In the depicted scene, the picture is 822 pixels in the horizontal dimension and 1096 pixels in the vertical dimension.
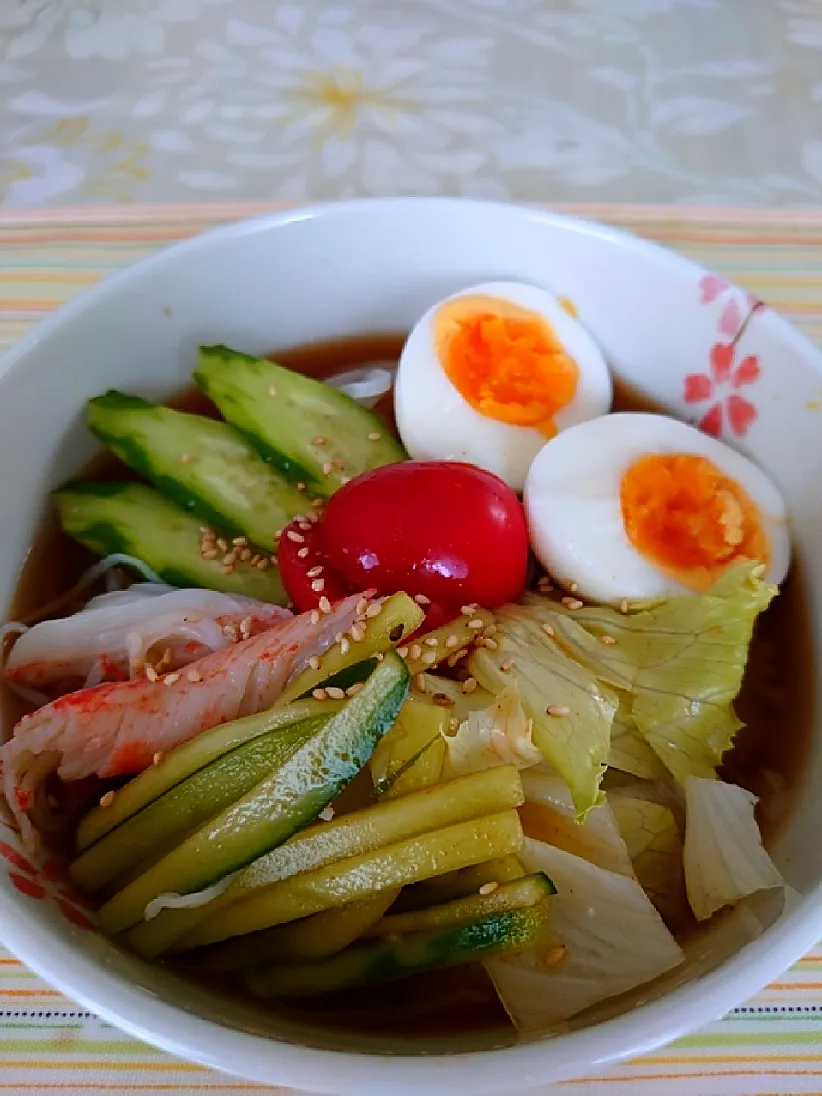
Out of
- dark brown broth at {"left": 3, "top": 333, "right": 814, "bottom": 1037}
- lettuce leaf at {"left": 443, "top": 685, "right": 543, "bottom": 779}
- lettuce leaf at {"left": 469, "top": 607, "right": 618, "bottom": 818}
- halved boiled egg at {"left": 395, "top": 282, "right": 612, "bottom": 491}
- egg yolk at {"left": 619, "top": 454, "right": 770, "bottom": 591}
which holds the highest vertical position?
halved boiled egg at {"left": 395, "top": 282, "right": 612, "bottom": 491}

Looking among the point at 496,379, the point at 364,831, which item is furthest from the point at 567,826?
the point at 496,379

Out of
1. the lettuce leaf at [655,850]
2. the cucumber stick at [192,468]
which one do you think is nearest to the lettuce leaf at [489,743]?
the lettuce leaf at [655,850]

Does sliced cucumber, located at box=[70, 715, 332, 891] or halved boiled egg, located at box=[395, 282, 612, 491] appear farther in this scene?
halved boiled egg, located at box=[395, 282, 612, 491]

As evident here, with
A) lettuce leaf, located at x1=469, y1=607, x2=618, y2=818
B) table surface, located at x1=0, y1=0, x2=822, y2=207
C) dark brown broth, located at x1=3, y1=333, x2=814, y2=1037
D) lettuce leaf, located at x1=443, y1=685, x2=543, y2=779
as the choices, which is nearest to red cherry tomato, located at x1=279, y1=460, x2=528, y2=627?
lettuce leaf, located at x1=469, y1=607, x2=618, y2=818

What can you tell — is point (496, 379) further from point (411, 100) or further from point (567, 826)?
point (411, 100)

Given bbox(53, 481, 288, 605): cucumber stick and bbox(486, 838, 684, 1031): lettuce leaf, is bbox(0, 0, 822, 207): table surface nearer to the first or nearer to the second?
bbox(53, 481, 288, 605): cucumber stick

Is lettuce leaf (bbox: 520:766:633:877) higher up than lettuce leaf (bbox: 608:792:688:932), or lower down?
higher up

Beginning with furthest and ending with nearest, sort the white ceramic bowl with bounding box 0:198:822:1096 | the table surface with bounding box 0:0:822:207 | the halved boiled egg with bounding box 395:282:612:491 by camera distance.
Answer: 1. the table surface with bounding box 0:0:822:207
2. the halved boiled egg with bounding box 395:282:612:491
3. the white ceramic bowl with bounding box 0:198:822:1096

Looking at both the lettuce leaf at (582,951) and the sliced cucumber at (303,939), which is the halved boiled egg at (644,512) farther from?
the sliced cucumber at (303,939)
